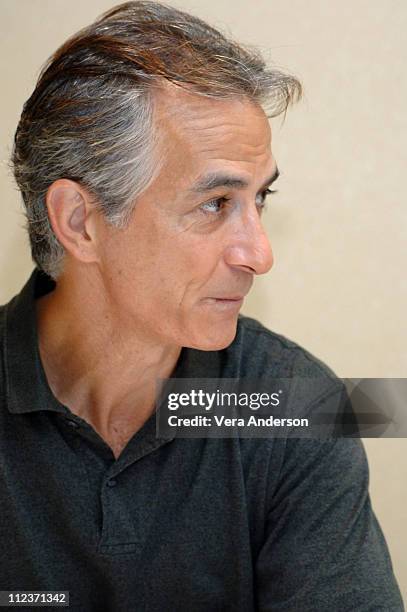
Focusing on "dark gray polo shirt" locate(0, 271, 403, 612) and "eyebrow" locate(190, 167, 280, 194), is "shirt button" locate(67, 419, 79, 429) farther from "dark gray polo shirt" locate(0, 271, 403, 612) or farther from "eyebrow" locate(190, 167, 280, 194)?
"eyebrow" locate(190, 167, 280, 194)

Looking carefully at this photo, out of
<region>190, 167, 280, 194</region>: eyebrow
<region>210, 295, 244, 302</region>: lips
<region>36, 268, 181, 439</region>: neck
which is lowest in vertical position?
<region>36, 268, 181, 439</region>: neck

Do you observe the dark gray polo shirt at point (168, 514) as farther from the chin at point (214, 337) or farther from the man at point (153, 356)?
the chin at point (214, 337)

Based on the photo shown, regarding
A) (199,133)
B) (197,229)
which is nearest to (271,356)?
(197,229)

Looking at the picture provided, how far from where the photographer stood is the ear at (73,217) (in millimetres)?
1089

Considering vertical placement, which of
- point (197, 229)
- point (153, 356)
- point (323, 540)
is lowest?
point (323, 540)

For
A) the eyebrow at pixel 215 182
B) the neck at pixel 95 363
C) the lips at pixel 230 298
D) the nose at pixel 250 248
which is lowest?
the neck at pixel 95 363

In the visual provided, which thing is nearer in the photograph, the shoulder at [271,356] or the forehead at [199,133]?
the forehead at [199,133]

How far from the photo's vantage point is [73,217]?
3.64 feet

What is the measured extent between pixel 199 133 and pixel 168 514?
1.72 feet

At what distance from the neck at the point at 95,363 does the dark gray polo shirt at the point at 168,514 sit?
0.16 feet

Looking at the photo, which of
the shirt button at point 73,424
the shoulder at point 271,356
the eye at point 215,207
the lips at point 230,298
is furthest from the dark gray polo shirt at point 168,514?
the eye at point 215,207

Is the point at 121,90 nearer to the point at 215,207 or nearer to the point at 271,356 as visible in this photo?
the point at 215,207

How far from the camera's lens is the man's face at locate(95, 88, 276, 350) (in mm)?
1013

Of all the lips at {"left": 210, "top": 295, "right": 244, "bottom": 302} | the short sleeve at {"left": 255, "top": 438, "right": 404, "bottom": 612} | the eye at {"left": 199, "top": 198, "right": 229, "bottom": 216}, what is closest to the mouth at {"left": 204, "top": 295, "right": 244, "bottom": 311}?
the lips at {"left": 210, "top": 295, "right": 244, "bottom": 302}
